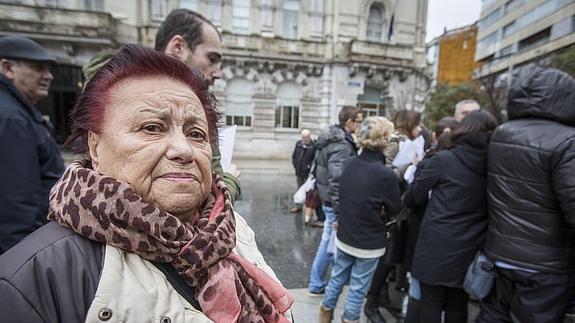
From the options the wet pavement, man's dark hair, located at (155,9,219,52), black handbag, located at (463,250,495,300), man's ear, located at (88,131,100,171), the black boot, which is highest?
man's dark hair, located at (155,9,219,52)

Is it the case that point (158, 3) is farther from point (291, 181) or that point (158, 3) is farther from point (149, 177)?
point (149, 177)

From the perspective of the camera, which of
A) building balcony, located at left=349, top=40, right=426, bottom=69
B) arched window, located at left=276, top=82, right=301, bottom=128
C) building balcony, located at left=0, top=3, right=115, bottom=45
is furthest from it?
arched window, located at left=276, top=82, right=301, bottom=128

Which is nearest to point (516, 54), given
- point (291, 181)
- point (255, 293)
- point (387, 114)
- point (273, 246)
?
point (387, 114)

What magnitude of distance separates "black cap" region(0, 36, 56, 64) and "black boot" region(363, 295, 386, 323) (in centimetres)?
345

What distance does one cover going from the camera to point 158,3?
16.3 meters

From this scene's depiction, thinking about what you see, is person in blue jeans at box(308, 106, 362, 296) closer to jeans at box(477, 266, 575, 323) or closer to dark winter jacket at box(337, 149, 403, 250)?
dark winter jacket at box(337, 149, 403, 250)

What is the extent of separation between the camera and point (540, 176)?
79.0 inches

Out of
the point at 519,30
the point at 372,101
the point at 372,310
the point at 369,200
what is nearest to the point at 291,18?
the point at 372,101

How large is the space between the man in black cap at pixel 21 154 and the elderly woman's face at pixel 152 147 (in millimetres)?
1243

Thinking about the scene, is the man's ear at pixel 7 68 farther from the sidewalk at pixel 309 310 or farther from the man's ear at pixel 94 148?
the sidewalk at pixel 309 310

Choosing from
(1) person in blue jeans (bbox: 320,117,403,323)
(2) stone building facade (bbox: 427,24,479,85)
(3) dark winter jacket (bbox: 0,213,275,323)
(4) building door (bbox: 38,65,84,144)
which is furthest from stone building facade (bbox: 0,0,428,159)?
(2) stone building facade (bbox: 427,24,479,85)

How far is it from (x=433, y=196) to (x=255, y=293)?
6.77 feet

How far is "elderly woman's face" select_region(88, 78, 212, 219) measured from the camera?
977mm

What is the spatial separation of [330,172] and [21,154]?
9.09ft
